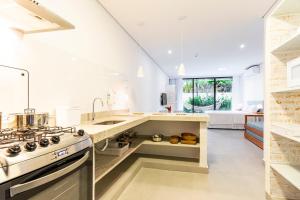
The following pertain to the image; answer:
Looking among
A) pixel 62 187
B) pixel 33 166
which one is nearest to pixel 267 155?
pixel 62 187

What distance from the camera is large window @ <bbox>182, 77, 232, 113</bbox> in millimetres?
9286

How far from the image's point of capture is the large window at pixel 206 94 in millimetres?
9286

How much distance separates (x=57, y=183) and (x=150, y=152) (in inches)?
92.8

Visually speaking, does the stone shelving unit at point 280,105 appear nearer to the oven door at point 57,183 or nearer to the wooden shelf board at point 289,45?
the wooden shelf board at point 289,45

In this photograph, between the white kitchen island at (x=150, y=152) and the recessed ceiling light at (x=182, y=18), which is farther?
the recessed ceiling light at (x=182, y=18)

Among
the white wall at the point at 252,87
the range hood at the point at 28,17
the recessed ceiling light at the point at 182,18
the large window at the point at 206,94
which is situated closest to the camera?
the range hood at the point at 28,17

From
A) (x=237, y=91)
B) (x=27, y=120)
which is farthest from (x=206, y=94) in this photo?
(x=27, y=120)

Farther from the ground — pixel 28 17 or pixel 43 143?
pixel 28 17

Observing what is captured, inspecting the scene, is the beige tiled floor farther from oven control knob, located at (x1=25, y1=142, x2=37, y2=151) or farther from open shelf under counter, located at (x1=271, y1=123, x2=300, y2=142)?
oven control knob, located at (x1=25, y1=142, x2=37, y2=151)

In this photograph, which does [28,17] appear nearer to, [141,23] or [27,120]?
[27,120]

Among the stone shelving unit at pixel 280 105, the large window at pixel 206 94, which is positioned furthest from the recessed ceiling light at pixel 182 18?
the large window at pixel 206 94

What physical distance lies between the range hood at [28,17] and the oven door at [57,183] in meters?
0.97

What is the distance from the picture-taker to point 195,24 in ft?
10.6

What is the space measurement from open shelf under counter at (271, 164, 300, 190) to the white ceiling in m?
2.30
